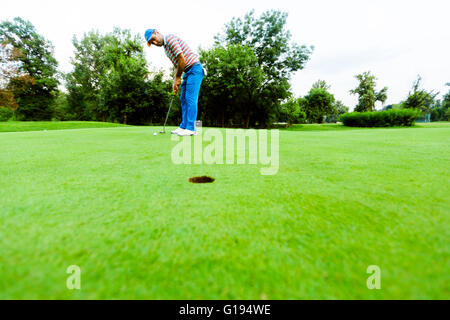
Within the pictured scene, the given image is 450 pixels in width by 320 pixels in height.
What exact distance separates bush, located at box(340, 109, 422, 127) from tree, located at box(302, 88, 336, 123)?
926 cm

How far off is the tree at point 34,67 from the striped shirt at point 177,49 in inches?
998

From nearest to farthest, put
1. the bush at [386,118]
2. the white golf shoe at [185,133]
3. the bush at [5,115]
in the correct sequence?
the white golf shoe at [185,133] < the bush at [386,118] < the bush at [5,115]

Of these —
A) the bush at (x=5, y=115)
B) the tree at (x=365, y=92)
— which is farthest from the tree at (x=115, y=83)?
the tree at (x=365, y=92)

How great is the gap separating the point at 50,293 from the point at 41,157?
1827 millimetres

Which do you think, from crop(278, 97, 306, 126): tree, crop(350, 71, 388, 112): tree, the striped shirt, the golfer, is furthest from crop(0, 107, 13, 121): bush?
crop(350, 71, 388, 112): tree

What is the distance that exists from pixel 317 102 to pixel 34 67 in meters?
35.3

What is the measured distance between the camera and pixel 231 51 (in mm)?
14820

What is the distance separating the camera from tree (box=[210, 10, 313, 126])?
1683 cm

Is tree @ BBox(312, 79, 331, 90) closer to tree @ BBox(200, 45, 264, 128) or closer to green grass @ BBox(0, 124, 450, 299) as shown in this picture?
tree @ BBox(200, 45, 264, 128)

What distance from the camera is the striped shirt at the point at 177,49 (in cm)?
322

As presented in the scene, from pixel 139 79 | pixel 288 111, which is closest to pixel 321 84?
pixel 288 111

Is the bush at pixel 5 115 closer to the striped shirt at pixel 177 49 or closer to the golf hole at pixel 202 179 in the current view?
the striped shirt at pixel 177 49

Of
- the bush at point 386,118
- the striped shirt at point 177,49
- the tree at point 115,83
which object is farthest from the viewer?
the tree at point 115,83
